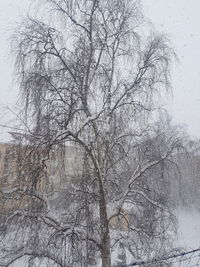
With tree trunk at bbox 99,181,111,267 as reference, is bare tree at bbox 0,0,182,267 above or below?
above

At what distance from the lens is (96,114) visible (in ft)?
20.5

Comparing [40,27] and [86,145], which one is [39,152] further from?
[40,27]

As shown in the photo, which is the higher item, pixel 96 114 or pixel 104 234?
pixel 96 114

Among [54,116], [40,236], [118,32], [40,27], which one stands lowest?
[40,236]

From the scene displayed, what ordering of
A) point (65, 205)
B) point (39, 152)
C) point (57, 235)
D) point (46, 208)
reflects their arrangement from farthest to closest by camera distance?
point (65, 205) → point (46, 208) → point (57, 235) → point (39, 152)

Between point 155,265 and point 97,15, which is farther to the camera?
point 97,15

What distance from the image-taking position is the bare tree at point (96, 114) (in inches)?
237

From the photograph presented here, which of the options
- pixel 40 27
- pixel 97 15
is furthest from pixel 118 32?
pixel 40 27

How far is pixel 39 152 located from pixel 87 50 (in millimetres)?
2519

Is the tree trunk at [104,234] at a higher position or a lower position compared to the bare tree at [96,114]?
lower

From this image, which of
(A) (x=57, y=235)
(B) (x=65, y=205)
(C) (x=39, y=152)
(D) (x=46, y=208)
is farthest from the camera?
(B) (x=65, y=205)

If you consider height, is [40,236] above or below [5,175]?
below

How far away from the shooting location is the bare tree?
6027 mm

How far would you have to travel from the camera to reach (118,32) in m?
7.46
